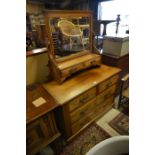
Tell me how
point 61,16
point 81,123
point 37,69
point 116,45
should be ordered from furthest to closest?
point 116,45, point 81,123, point 37,69, point 61,16

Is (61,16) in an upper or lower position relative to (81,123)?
upper

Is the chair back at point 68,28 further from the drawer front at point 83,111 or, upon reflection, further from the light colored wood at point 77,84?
the drawer front at point 83,111

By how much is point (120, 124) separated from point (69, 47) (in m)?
1.13

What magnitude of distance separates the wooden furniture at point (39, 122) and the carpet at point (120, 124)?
0.77 metres

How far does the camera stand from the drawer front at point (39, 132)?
1.04 meters

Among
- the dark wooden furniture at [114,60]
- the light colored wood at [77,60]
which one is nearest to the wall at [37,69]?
the light colored wood at [77,60]

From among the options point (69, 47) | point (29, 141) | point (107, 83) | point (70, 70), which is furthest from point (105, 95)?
point (29, 141)

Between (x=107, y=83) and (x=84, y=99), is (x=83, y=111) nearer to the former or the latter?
(x=84, y=99)

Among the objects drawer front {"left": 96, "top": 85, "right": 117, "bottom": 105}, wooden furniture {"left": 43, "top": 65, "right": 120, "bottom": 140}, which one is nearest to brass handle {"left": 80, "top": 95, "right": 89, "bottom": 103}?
wooden furniture {"left": 43, "top": 65, "right": 120, "bottom": 140}

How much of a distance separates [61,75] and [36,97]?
301mm

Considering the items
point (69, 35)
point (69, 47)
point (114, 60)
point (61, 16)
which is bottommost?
point (114, 60)

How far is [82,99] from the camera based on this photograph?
1.28 metres
